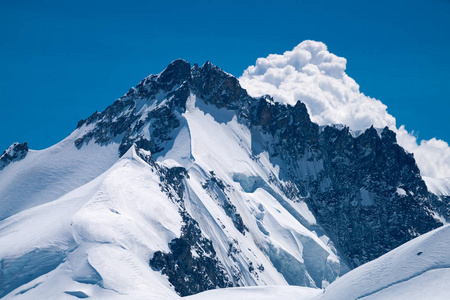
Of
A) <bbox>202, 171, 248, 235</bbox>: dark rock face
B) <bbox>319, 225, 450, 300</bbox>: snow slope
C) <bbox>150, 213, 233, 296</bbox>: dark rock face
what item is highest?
<bbox>202, 171, 248, 235</bbox>: dark rock face

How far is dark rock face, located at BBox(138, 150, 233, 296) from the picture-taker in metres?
128

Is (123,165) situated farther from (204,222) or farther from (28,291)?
(28,291)

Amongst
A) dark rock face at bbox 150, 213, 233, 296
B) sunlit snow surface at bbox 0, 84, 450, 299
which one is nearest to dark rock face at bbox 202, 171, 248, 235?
sunlit snow surface at bbox 0, 84, 450, 299

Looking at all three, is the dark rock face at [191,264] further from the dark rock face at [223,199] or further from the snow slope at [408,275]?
the snow slope at [408,275]

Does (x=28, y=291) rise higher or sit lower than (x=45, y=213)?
lower

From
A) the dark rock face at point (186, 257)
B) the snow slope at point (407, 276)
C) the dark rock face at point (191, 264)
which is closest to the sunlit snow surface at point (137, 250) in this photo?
the snow slope at point (407, 276)

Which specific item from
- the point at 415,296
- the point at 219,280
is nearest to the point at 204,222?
the point at 219,280

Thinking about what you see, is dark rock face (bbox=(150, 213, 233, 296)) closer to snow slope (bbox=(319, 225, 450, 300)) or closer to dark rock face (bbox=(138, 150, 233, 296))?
dark rock face (bbox=(138, 150, 233, 296))

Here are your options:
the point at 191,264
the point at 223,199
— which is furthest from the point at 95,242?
the point at 223,199

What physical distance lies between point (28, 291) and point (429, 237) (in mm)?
75198

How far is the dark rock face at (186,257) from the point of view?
12850 centimetres

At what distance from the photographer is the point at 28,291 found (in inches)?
4250

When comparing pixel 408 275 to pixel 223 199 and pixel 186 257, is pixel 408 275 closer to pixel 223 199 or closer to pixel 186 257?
pixel 186 257

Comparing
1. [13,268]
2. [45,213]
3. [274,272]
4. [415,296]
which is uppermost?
[45,213]
